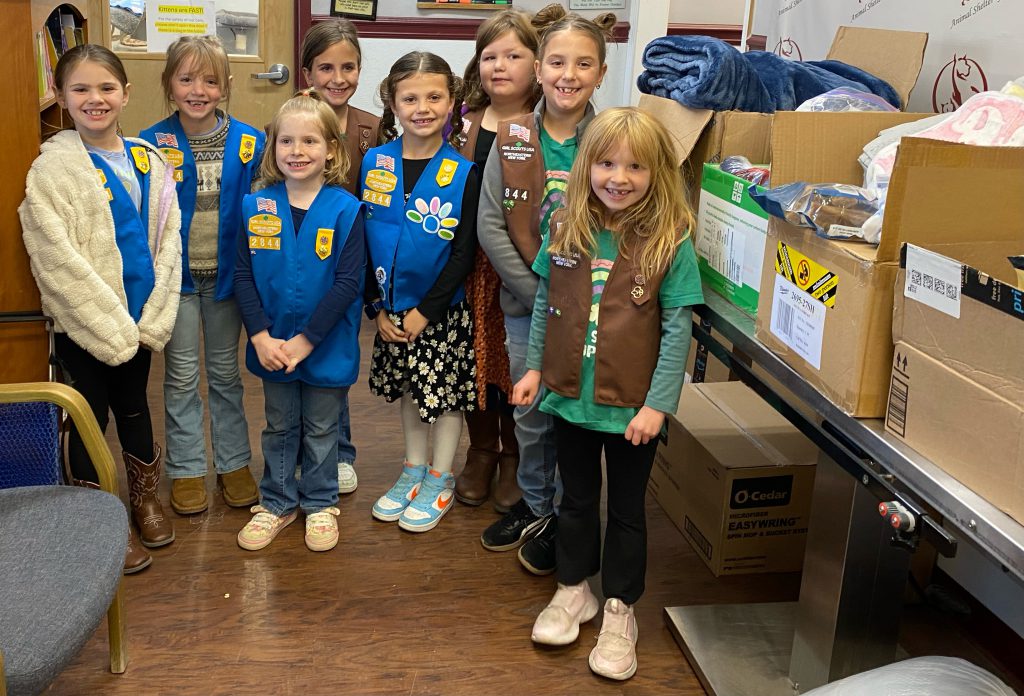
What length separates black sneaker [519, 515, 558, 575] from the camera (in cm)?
249

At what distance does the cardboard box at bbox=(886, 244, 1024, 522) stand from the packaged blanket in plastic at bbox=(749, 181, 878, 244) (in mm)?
169

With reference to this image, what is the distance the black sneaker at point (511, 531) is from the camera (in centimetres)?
260

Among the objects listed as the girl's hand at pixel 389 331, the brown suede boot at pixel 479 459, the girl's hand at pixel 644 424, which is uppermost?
the girl's hand at pixel 389 331

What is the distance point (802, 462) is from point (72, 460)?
176 cm

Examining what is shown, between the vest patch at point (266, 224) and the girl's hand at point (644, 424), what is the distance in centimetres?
98

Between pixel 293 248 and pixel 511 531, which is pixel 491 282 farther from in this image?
pixel 511 531

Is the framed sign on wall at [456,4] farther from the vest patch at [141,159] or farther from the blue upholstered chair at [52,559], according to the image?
the blue upholstered chair at [52,559]

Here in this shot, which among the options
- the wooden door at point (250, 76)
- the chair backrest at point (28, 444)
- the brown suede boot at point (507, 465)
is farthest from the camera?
the wooden door at point (250, 76)

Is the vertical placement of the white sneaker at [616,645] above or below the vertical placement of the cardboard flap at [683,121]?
below

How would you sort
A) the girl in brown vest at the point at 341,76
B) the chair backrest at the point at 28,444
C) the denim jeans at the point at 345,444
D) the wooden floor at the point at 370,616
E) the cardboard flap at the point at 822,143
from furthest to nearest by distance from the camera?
the denim jeans at the point at 345,444, the girl in brown vest at the point at 341,76, the wooden floor at the point at 370,616, the chair backrest at the point at 28,444, the cardboard flap at the point at 822,143

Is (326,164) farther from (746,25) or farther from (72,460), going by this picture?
(746,25)

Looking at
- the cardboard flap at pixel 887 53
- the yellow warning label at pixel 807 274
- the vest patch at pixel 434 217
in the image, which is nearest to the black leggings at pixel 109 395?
the vest patch at pixel 434 217

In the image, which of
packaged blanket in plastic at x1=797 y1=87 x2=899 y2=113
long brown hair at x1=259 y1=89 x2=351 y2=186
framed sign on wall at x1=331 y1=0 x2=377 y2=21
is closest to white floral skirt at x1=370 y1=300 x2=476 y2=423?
long brown hair at x1=259 y1=89 x2=351 y2=186

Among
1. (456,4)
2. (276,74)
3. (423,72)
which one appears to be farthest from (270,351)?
(456,4)
